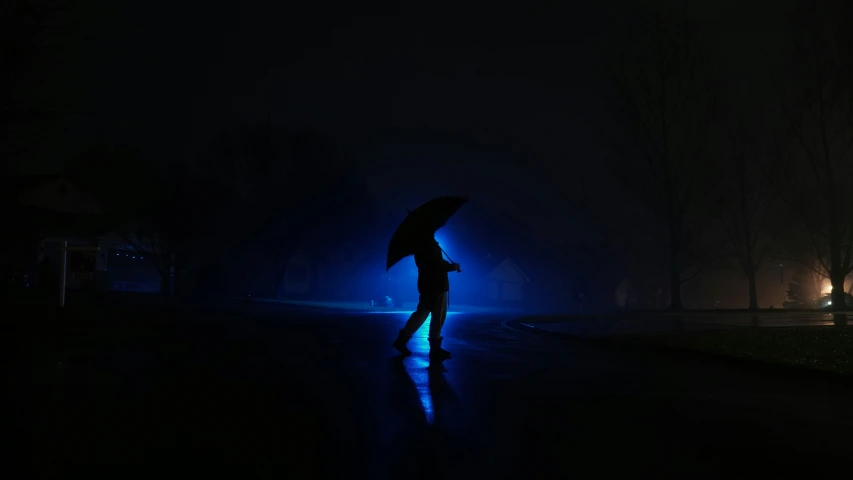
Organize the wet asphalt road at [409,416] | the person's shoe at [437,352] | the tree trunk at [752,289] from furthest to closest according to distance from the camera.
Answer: the tree trunk at [752,289] < the person's shoe at [437,352] < the wet asphalt road at [409,416]

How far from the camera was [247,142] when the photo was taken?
4981cm

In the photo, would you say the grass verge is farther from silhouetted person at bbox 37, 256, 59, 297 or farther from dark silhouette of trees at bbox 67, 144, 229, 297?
dark silhouette of trees at bbox 67, 144, 229, 297

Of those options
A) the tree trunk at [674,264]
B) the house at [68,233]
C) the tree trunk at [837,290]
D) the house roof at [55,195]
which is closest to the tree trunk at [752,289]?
the tree trunk at [837,290]

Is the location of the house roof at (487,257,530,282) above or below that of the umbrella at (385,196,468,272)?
above

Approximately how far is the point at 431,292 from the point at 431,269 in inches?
15.2

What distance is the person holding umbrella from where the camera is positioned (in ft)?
38.5

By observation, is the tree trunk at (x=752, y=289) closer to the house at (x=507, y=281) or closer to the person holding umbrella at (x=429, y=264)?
the house at (x=507, y=281)

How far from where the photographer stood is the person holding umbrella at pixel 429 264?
11.7 m

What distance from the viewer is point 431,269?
11.8 metres

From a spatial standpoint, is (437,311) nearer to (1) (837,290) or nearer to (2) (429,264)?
(2) (429,264)

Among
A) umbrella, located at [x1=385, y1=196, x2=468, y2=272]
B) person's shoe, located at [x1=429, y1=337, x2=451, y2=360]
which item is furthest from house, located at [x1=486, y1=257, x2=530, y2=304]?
person's shoe, located at [x1=429, y1=337, x2=451, y2=360]

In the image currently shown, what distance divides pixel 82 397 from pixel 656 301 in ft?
304

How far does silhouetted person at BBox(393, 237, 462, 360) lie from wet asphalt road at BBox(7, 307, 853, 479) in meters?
0.39

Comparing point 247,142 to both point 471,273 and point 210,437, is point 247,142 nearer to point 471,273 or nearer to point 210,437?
point 471,273
